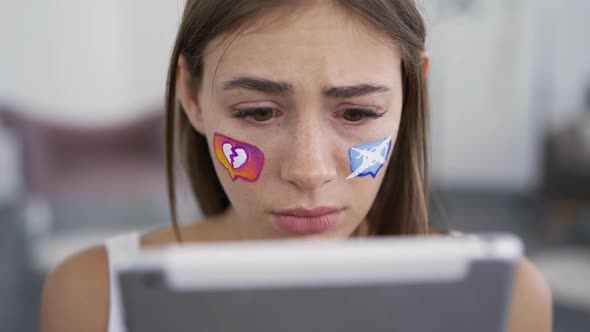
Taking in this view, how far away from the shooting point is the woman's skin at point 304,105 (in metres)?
0.84

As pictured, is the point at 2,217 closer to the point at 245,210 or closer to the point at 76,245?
the point at 76,245

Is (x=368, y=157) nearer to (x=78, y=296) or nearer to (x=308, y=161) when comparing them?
(x=308, y=161)

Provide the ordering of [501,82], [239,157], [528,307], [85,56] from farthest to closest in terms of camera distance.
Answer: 1. [85,56]
2. [501,82]
3. [528,307]
4. [239,157]

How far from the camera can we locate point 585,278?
3.02 m

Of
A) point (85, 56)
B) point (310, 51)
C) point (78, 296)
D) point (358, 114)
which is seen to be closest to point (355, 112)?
point (358, 114)

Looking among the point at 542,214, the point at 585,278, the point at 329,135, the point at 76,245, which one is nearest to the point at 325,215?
the point at 329,135

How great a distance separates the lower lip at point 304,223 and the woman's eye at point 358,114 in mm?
145

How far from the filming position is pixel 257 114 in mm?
896

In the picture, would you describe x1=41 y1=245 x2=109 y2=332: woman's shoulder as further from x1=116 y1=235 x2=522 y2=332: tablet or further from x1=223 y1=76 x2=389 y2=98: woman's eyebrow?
x1=116 y1=235 x2=522 y2=332: tablet

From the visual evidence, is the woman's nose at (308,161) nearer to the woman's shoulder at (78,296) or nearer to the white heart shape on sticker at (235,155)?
the white heart shape on sticker at (235,155)

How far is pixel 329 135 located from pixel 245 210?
207 millimetres

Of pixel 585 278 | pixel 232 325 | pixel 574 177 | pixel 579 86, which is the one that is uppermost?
pixel 232 325

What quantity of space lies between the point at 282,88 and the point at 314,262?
0.42 meters

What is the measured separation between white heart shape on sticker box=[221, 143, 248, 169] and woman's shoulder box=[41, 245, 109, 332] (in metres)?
0.36
